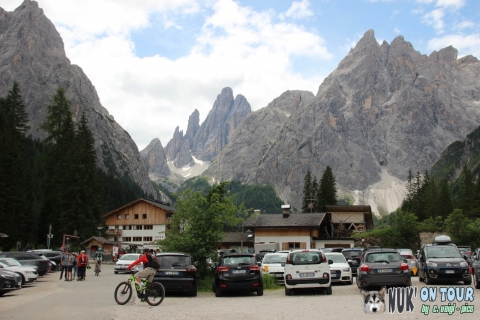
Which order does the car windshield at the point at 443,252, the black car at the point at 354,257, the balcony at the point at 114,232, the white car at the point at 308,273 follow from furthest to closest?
the balcony at the point at 114,232
the black car at the point at 354,257
the car windshield at the point at 443,252
the white car at the point at 308,273

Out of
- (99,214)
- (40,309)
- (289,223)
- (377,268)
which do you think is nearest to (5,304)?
(40,309)

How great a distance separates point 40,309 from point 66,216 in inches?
2123

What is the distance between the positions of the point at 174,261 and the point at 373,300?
33.8ft

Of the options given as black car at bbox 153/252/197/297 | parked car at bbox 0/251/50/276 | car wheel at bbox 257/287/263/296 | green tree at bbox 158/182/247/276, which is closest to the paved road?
black car at bbox 153/252/197/297

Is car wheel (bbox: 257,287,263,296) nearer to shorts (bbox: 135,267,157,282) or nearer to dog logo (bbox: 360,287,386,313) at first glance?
shorts (bbox: 135,267,157,282)

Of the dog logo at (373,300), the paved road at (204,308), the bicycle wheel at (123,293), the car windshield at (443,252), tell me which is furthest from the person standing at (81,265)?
the dog logo at (373,300)

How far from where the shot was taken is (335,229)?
7194 cm

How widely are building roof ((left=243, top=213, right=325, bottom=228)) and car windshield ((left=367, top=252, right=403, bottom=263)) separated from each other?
38089 mm

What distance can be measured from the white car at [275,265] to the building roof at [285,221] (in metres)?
30.0

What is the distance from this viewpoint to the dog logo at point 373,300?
1136 cm

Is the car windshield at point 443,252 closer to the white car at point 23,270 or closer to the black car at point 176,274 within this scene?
the black car at point 176,274

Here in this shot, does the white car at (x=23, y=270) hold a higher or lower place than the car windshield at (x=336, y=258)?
lower

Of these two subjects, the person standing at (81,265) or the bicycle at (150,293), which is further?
the person standing at (81,265)

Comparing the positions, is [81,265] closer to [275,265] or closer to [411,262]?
[275,265]
